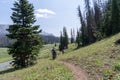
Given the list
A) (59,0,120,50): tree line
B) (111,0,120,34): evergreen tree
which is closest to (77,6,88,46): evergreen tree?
(59,0,120,50): tree line

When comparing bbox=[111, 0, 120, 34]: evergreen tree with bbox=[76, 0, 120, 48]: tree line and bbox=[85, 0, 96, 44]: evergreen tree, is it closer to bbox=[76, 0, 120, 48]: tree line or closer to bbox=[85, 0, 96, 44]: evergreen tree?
bbox=[76, 0, 120, 48]: tree line

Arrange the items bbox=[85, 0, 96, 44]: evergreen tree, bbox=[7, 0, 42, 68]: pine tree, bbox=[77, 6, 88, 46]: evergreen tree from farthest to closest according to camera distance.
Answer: bbox=[77, 6, 88, 46]: evergreen tree < bbox=[85, 0, 96, 44]: evergreen tree < bbox=[7, 0, 42, 68]: pine tree

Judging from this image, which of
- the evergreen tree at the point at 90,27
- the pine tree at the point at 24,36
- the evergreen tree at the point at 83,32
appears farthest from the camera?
the evergreen tree at the point at 83,32

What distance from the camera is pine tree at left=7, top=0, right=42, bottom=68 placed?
39.8 m

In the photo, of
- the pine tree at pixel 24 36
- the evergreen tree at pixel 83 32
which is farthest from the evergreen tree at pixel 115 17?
the pine tree at pixel 24 36

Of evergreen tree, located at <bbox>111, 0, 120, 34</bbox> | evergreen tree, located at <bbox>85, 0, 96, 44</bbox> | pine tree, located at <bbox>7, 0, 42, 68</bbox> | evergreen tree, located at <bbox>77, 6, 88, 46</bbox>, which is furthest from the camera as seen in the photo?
evergreen tree, located at <bbox>77, 6, 88, 46</bbox>

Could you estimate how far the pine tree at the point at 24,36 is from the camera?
39.8 meters

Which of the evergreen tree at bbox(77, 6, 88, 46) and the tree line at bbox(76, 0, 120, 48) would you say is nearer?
the tree line at bbox(76, 0, 120, 48)

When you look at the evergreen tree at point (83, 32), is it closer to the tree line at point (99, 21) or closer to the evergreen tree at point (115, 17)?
the tree line at point (99, 21)

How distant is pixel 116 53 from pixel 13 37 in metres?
17.4

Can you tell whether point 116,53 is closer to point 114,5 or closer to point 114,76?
point 114,76

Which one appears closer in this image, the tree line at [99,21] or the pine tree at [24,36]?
the pine tree at [24,36]

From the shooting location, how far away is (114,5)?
216ft

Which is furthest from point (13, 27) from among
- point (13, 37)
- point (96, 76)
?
point (96, 76)
